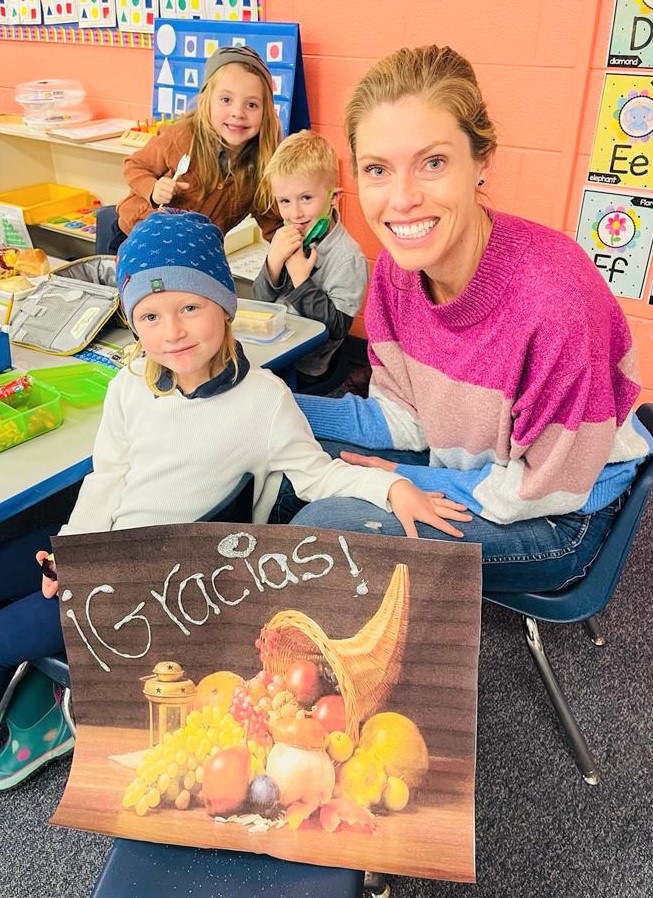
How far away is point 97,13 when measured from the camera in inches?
126

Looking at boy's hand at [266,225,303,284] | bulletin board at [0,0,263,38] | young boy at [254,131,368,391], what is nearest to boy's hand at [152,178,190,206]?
young boy at [254,131,368,391]

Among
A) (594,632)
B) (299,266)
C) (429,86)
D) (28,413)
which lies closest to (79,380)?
(28,413)

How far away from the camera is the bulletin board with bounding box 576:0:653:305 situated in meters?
2.07

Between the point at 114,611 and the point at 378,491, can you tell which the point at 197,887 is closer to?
the point at 114,611

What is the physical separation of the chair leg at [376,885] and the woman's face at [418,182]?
0.93 m

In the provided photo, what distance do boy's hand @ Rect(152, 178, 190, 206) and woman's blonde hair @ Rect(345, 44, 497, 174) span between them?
1.10m

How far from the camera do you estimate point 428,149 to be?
1.02 metres

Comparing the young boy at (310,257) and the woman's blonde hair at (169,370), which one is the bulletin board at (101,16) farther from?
the woman's blonde hair at (169,370)

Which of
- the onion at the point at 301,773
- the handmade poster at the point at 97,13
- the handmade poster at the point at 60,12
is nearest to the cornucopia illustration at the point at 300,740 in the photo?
the onion at the point at 301,773

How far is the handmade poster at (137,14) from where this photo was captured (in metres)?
3.00

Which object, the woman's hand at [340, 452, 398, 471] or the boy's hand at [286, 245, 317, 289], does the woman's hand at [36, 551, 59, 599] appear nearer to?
the woman's hand at [340, 452, 398, 471]

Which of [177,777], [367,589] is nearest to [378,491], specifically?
[367,589]

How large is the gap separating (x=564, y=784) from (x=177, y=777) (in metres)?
0.87

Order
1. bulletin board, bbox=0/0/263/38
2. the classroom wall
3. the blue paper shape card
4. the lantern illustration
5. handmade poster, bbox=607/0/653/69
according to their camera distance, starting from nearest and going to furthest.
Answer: the lantern illustration, handmade poster, bbox=607/0/653/69, the classroom wall, the blue paper shape card, bulletin board, bbox=0/0/263/38
